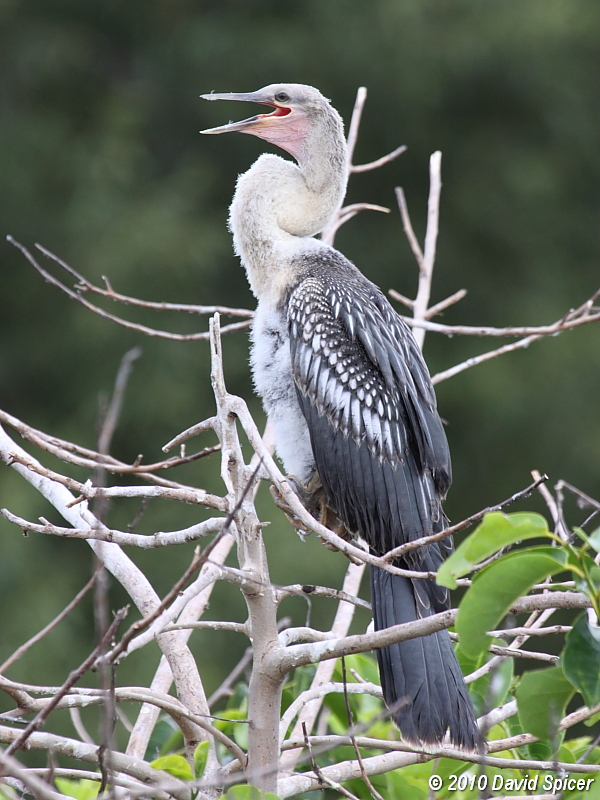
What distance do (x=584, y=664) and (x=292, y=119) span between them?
6.15ft

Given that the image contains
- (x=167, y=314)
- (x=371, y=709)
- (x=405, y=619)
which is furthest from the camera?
(x=167, y=314)

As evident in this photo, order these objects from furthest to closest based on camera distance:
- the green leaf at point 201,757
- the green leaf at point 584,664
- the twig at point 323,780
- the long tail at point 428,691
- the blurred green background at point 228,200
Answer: the blurred green background at point 228,200, the long tail at point 428,691, the green leaf at point 201,757, the twig at point 323,780, the green leaf at point 584,664

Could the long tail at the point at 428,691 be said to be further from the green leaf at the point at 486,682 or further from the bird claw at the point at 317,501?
the bird claw at the point at 317,501

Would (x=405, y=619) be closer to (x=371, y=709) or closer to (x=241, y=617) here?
(x=371, y=709)

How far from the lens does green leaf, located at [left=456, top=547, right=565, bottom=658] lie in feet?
3.88

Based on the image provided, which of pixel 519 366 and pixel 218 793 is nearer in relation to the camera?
pixel 218 793

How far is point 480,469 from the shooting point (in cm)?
854

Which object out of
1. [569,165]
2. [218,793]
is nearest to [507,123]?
[569,165]

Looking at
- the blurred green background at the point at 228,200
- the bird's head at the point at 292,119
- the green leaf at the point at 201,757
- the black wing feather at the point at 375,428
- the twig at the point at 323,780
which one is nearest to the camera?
the twig at the point at 323,780

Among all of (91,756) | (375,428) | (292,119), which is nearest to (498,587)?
(91,756)

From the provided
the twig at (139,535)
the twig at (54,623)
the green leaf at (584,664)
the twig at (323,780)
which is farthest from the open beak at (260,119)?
the green leaf at (584,664)

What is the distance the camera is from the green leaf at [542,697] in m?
1.37

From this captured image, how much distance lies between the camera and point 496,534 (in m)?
1.15

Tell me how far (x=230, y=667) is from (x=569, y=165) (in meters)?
5.27
